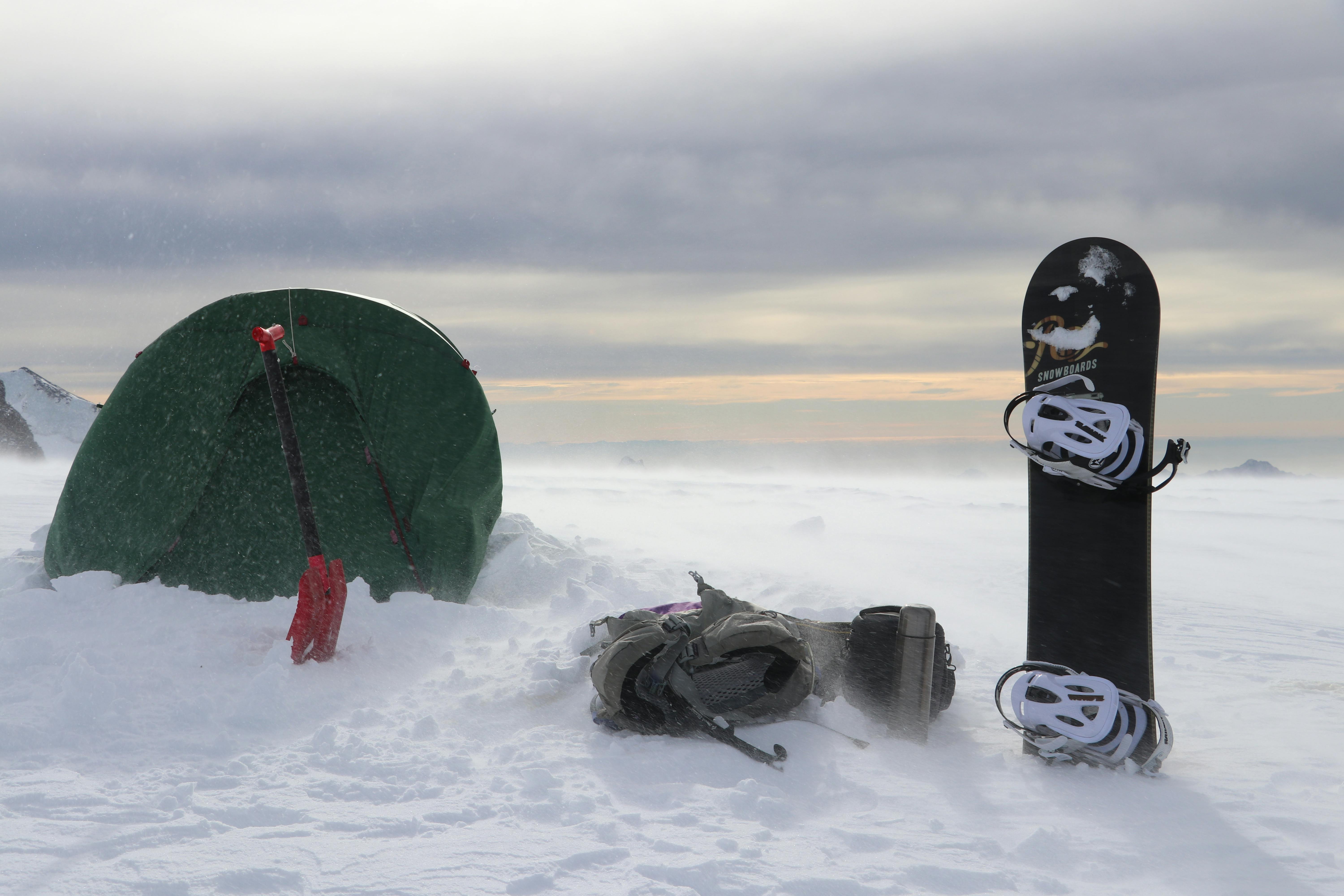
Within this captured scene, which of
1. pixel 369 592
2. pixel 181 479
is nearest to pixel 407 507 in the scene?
pixel 369 592

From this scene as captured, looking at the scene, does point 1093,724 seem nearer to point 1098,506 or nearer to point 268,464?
point 1098,506

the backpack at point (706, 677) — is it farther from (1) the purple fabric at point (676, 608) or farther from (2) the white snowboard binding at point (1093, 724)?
(2) the white snowboard binding at point (1093, 724)

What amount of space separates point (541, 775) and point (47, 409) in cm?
5601

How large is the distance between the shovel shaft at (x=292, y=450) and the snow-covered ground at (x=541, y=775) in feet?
1.98

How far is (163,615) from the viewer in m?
4.71

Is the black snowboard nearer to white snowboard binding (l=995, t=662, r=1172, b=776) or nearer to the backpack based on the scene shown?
white snowboard binding (l=995, t=662, r=1172, b=776)

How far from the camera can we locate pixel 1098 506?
3.34m

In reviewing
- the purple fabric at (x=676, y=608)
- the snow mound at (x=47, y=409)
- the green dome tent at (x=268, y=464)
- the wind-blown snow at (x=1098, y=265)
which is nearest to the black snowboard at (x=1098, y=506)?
the wind-blown snow at (x=1098, y=265)

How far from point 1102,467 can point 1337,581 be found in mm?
6888

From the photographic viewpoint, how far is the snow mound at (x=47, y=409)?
147 feet

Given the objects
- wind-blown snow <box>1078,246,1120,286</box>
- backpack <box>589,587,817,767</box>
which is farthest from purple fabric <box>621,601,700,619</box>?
wind-blown snow <box>1078,246,1120,286</box>

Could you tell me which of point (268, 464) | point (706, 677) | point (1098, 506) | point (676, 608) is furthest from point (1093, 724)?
point (268, 464)

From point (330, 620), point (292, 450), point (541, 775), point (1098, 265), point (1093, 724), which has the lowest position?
point (541, 775)

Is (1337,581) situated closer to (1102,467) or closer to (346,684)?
(1102,467)
